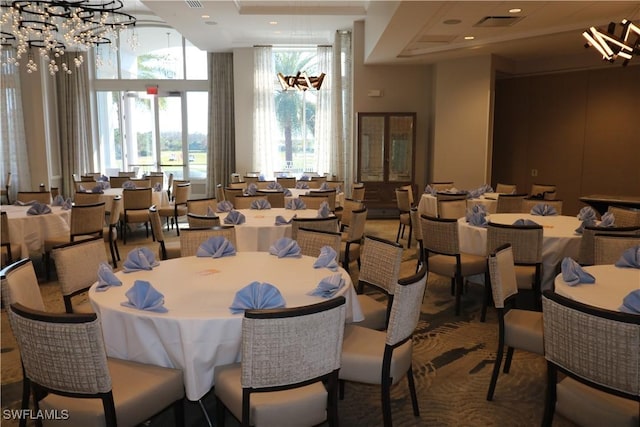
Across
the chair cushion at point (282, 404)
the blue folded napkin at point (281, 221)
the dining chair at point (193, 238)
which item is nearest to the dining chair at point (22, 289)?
the chair cushion at point (282, 404)

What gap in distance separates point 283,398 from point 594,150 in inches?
378

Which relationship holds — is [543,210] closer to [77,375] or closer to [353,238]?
[353,238]

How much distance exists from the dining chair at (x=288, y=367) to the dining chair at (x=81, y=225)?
14.6ft

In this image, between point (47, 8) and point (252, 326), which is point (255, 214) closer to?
point (47, 8)

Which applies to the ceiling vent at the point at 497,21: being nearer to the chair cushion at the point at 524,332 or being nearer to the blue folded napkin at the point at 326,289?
the chair cushion at the point at 524,332

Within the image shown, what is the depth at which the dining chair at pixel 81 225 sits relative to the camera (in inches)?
239

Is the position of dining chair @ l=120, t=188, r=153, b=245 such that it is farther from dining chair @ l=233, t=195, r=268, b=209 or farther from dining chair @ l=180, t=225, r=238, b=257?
dining chair @ l=180, t=225, r=238, b=257

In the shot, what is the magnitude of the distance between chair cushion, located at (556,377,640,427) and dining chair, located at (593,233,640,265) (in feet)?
5.93

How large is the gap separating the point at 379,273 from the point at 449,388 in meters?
0.90

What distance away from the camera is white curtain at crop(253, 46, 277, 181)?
1242cm

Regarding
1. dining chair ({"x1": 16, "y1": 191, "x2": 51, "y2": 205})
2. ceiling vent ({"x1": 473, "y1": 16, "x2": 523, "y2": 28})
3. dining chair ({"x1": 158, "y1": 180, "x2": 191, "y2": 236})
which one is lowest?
dining chair ({"x1": 158, "y1": 180, "x2": 191, "y2": 236})

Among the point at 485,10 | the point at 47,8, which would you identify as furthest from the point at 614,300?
the point at 47,8

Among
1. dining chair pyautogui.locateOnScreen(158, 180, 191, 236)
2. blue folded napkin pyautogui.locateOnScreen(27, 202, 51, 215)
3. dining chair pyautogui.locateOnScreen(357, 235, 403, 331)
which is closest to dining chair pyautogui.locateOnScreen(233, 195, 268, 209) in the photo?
blue folded napkin pyautogui.locateOnScreen(27, 202, 51, 215)

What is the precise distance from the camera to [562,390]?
2436 millimetres
